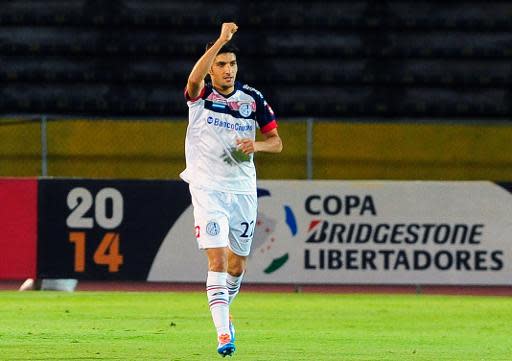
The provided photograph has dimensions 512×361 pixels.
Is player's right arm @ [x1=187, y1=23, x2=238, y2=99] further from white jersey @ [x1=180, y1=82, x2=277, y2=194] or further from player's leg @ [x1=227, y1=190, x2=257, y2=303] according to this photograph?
player's leg @ [x1=227, y1=190, x2=257, y2=303]

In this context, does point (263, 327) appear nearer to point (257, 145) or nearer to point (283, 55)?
point (257, 145)

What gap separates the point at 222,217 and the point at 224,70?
105cm

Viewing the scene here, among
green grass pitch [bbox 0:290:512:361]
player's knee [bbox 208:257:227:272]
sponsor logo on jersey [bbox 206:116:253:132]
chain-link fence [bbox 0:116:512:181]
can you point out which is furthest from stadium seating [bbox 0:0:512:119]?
player's knee [bbox 208:257:227:272]

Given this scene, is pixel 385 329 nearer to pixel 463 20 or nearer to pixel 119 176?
pixel 119 176

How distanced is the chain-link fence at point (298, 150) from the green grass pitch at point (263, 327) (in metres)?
2.67

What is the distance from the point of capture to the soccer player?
9875 millimetres

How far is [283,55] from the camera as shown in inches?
848

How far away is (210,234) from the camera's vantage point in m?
9.85

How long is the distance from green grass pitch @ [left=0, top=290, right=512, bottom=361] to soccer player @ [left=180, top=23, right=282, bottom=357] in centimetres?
85

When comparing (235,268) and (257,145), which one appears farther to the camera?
(235,268)

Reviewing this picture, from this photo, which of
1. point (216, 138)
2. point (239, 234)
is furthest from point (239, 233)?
point (216, 138)

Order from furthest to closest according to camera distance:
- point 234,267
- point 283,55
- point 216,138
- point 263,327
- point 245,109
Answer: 1. point 283,55
2. point 263,327
3. point 234,267
4. point 245,109
5. point 216,138

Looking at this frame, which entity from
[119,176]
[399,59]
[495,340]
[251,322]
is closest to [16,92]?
[119,176]

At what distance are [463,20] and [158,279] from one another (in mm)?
7597
